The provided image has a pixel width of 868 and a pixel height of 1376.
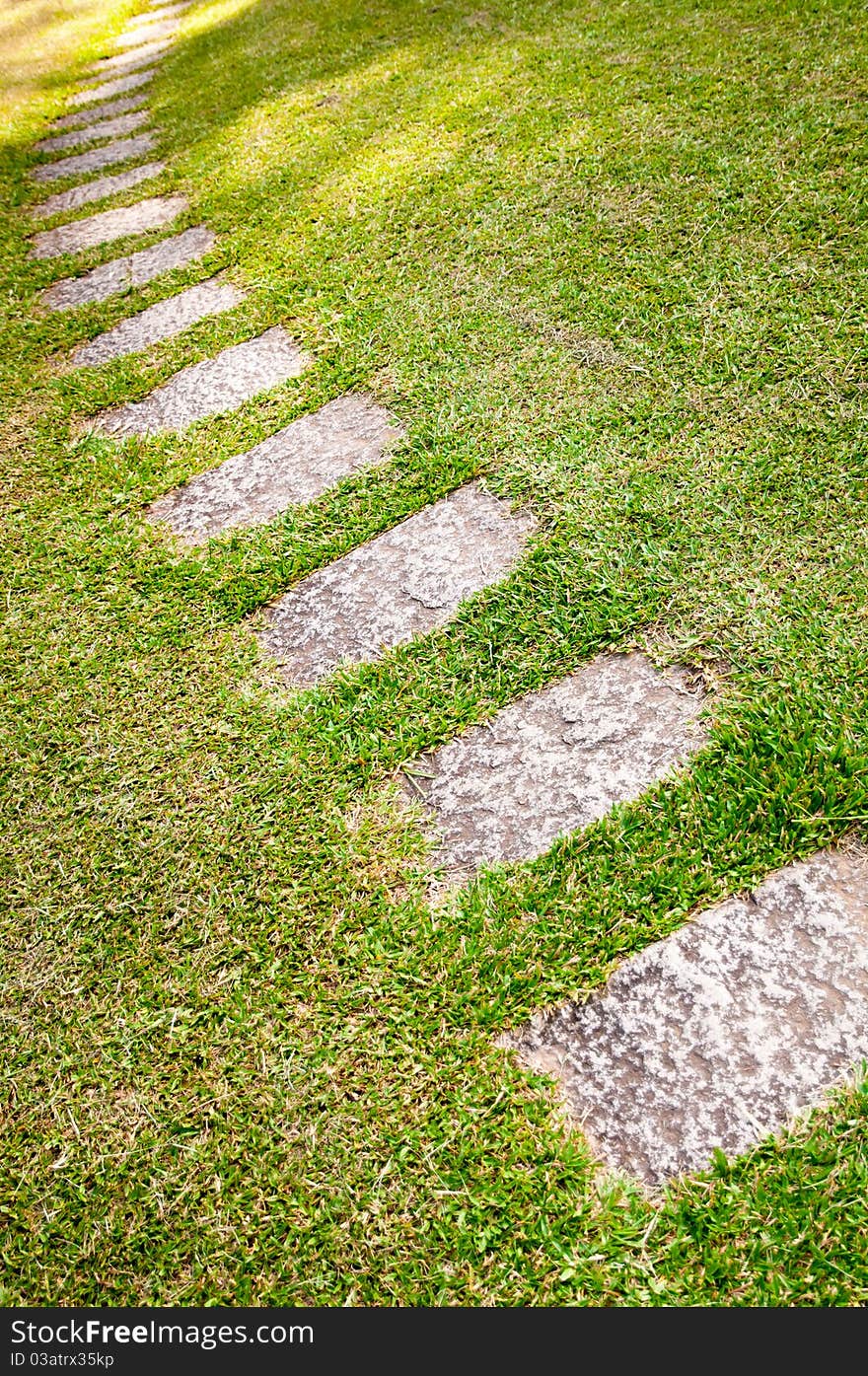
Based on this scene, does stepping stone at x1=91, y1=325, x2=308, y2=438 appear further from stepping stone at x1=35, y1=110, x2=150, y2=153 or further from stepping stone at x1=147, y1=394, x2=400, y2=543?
stepping stone at x1=35, y1=110, x2=150, y2=153

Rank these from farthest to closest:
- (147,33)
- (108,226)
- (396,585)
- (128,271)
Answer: (147,33) → (108,226) → (128,271) → (396,585)

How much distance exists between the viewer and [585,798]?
66.1 inches

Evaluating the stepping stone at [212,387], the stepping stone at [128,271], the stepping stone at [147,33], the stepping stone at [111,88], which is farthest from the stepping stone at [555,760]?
the stepping stone at [147,33]

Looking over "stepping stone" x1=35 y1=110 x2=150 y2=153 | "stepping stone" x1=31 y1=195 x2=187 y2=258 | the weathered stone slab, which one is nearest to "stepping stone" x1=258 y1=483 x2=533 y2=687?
"stepping stone" x1=31 y1=195 x2=187 y2=258

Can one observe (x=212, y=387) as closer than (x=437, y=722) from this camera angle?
No

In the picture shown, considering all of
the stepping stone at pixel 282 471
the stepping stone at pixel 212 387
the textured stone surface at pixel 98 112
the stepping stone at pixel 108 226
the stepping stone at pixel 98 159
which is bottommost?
the stepping stone at pixel 282 471

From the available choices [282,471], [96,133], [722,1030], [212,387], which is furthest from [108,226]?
[722,1030]

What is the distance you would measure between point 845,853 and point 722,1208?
0.65 m

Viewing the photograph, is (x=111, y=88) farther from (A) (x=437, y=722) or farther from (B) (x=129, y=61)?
(A) (x=437, y=722)

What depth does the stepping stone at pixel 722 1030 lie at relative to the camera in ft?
4.18

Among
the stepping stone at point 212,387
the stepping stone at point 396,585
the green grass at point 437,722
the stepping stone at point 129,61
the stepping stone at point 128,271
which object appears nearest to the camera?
the green grass at point 437,722

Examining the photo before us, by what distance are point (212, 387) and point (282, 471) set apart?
0.67 metres

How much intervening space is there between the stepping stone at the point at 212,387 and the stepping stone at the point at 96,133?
3515mm

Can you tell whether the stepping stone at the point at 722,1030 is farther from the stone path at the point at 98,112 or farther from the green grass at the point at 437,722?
the stone path at the point at 98,112
